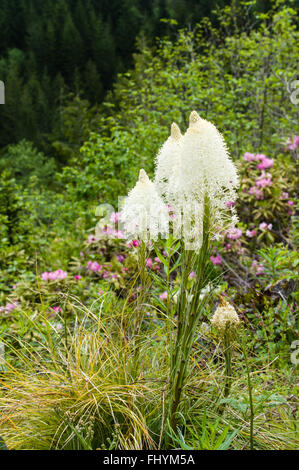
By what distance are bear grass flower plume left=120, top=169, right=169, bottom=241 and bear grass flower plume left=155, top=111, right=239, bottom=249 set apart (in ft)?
0.87

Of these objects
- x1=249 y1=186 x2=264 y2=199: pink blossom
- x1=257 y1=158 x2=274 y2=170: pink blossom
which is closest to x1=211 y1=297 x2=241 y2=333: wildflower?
x1=249 y1=186 x2=264 y2=199: pink blossom

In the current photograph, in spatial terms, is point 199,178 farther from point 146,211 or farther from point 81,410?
point 81,410

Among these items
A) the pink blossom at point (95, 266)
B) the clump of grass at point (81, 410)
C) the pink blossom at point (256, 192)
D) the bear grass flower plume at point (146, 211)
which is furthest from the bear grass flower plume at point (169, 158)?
the pink blossom at point (256, 192)

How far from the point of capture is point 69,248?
5.23 m

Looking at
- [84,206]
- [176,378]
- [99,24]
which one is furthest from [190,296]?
[99,24]

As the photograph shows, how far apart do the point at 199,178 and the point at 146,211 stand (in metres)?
0.45

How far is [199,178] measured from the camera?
4.50 ft

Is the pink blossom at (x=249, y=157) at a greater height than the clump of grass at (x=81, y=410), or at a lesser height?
greater

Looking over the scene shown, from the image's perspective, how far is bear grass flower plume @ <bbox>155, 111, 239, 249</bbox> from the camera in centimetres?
137

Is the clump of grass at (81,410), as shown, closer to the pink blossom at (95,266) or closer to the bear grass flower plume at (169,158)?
the bear grass flower plume at (169,158)

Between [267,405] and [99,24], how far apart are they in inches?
1567

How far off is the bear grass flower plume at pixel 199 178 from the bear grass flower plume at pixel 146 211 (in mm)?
266

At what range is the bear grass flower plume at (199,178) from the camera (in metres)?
1.37

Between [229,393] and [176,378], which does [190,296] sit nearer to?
[176,378]
